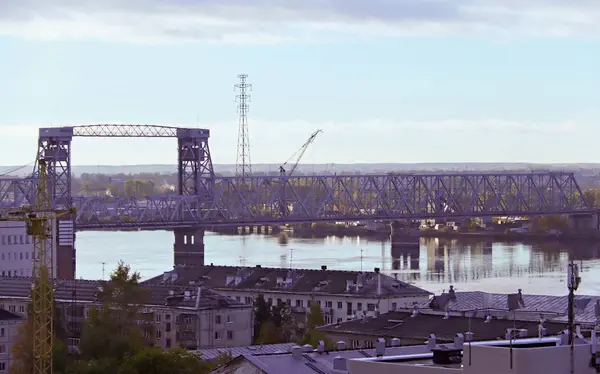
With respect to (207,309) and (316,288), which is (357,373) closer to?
(207,309)

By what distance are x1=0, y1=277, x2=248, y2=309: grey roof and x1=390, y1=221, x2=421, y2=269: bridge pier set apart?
31.0 meters

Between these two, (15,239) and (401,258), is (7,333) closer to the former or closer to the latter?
(15,239)

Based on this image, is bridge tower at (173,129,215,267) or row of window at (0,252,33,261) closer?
row of window at (0,252,33,261)

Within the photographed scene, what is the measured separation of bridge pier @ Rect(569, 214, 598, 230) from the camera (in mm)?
78000

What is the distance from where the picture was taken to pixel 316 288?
33.1 meters

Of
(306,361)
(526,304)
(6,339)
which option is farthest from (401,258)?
(306,361)

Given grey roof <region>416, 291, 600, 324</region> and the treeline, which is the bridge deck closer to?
grey roof <region>416, 291, 600, 324</region>

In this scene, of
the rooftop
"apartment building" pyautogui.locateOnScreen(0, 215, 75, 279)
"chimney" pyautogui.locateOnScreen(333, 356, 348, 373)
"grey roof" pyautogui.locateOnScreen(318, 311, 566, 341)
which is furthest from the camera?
"apartment building" pyautogui.locateOnScreen(0, 215, 75, 279)

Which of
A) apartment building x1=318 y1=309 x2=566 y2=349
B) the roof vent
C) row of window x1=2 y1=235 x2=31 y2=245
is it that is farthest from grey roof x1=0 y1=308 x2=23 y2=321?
row of window x1=2 y1=235 x2=31 y2=245

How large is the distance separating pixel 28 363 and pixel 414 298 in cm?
1144

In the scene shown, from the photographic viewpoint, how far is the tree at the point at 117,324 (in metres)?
23.2

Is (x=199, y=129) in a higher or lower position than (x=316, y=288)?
higher

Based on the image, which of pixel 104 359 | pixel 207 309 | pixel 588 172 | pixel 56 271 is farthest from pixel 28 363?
pixel 588 172

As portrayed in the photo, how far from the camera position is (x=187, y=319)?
27500 mm
